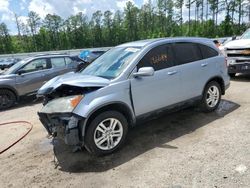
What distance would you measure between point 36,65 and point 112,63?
17.8ft

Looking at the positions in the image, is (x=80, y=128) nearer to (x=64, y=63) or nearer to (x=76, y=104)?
(x=76, y=104)

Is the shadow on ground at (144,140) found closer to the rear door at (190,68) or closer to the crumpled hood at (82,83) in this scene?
the rear door at (190,68)

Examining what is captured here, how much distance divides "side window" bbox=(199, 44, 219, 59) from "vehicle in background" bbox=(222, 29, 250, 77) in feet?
11.3

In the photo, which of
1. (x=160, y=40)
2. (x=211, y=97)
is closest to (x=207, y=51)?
(x=211, y=97)

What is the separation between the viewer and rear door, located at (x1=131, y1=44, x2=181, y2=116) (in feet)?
15.9

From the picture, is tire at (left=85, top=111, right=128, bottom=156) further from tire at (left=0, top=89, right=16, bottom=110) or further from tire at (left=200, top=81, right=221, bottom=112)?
tire at (left=0, top=89, right=16, bottom=110)

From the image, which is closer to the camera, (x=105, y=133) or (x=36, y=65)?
(x=105, y=133)

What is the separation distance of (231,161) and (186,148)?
30.2 inches

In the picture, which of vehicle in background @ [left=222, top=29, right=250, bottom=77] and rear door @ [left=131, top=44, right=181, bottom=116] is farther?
vehicle in background @ [left=222, top=29, right=250, bottom=77]

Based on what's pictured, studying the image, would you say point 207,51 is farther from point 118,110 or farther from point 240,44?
point 240,44

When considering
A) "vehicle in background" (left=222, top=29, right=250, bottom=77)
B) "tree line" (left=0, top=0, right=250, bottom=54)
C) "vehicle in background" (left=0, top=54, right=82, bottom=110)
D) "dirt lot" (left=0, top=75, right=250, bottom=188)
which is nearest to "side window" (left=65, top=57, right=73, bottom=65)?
"vehicle in background" (left=0, top=54, right=82, bottom=110)

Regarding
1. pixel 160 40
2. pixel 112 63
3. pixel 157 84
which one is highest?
pixel 160 40

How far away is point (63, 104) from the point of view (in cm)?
435

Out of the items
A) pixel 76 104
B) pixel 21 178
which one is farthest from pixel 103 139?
pixel 21 178
